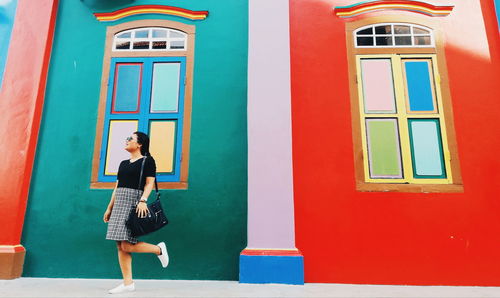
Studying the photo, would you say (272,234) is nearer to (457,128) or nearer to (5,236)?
(457,128)

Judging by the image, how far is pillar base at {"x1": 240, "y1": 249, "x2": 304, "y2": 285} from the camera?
3.24 metres

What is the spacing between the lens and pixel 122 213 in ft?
9.53

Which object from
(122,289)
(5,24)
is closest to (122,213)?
(122,289)

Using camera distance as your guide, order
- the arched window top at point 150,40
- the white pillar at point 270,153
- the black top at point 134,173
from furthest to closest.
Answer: the arched window top at point 150,40 → the white pillar at point 270,153 → the black top at point 134,173

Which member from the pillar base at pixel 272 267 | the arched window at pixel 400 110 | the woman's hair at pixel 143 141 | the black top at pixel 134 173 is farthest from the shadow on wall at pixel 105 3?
the pillar base at pixel 272 267

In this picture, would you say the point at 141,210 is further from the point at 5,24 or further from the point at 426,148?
the point at 5,24

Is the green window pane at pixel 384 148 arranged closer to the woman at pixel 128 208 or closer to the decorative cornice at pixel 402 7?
the decorative cornice at pixel 402 7

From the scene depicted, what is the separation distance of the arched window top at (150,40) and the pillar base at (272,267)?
261 cm

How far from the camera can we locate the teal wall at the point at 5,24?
13.6ft

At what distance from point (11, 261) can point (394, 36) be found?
16.4 feet

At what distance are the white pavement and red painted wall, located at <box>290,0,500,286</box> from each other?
0.76ft

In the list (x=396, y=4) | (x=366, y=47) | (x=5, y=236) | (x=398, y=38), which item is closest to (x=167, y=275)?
(x=5, y=236)

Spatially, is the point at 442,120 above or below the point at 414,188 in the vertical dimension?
above

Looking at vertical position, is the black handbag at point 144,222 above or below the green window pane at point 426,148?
below
